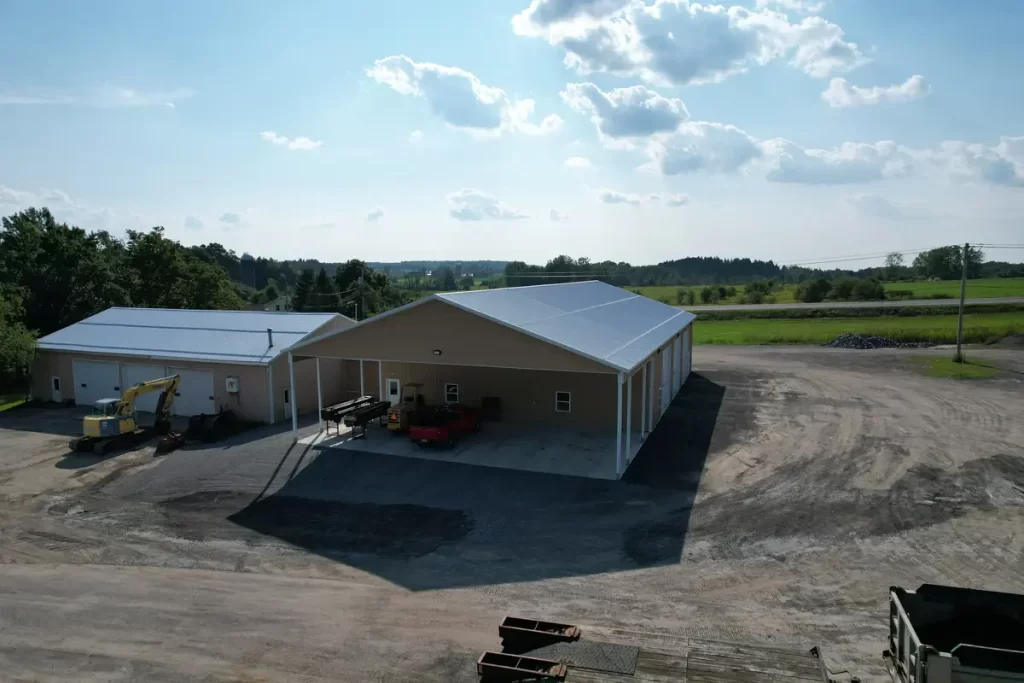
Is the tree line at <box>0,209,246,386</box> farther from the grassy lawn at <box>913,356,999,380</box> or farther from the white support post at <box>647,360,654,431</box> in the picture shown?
the grassy lawn at <box>913,356,999,380</box>

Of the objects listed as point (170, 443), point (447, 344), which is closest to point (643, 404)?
point (447, 344)

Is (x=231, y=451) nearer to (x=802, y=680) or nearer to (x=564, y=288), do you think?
(x=564, y=288)

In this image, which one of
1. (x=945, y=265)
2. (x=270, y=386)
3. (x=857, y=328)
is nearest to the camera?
(x=270, y=386)

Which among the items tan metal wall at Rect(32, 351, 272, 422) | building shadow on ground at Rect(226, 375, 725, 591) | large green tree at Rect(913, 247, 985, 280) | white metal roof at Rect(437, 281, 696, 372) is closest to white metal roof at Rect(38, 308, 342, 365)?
tan metal wall at Rect(32, 351, 272, 422)

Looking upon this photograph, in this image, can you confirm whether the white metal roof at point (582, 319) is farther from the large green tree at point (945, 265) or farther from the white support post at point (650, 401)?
the large green tree at point (945, 265)

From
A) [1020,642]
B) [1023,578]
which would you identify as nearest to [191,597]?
[1020,642]

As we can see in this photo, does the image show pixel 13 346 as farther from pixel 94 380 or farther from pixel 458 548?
pixel 458 548

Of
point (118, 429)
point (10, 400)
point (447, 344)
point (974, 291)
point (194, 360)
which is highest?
point (447, 344)
